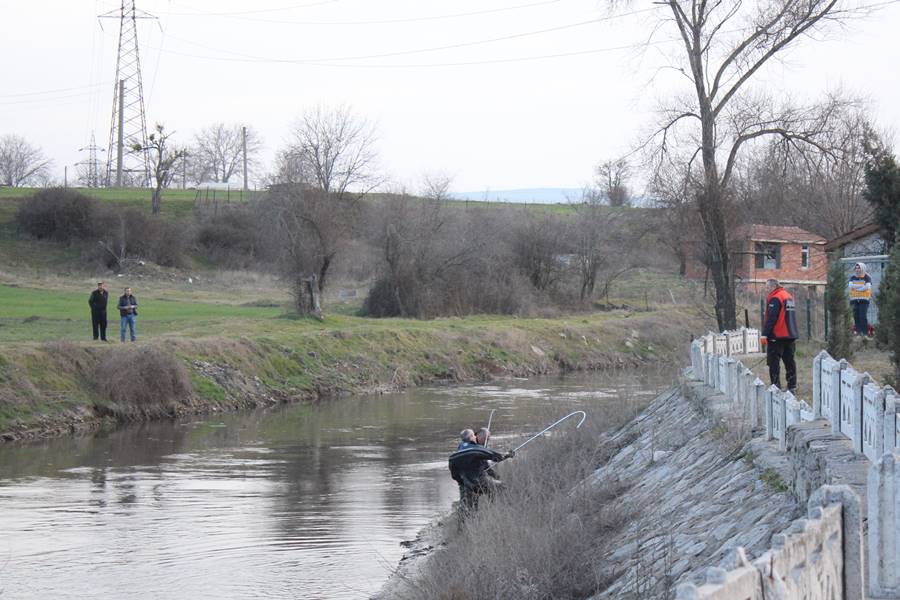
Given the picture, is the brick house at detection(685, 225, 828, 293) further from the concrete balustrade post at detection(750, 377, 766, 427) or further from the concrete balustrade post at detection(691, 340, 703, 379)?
the concrete balustrade post at detection(750, 377, 766, 427)

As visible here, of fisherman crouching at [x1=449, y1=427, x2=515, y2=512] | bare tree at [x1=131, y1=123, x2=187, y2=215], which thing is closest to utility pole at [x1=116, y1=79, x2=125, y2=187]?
bare tree at [x1=131, y1=123, x2=187, y2=215]

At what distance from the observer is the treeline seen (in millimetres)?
50656

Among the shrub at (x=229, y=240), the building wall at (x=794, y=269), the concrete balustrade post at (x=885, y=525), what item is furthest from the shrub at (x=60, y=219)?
the concrete balustrade post at (x=885, y=525)

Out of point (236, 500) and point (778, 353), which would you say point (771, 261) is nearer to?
point (778, 353)

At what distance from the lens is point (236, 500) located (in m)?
19.4

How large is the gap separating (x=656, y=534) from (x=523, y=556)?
1.21 m

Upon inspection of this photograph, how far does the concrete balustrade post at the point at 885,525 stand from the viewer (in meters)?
5.85

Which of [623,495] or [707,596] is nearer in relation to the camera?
[707,596]

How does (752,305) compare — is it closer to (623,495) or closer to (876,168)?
(876,168)

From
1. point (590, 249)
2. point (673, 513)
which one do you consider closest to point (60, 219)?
point (590, 249)

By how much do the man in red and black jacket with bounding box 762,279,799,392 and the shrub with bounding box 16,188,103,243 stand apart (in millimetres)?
64517

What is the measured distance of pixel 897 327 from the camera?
1455 centimetres

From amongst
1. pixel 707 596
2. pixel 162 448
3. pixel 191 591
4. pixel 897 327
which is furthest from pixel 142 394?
pixel 707 596

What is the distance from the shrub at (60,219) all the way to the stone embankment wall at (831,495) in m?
67.9
